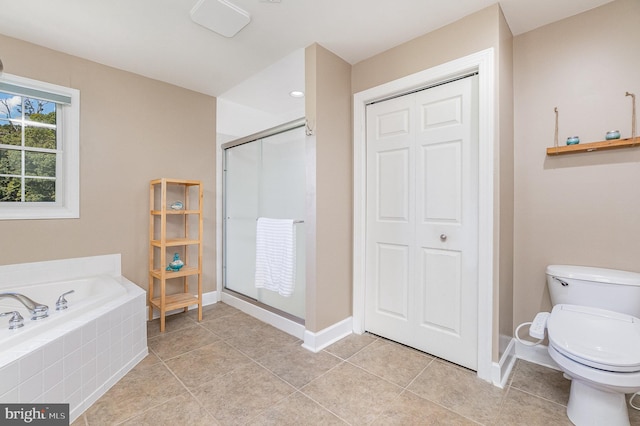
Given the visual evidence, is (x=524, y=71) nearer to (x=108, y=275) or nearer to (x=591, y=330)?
(x=591, y=330)

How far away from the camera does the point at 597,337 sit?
141 cm

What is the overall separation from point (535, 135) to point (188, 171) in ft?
10.1

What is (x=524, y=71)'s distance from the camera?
2.04 meters

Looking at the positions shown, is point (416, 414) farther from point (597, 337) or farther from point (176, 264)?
point (176, 264)

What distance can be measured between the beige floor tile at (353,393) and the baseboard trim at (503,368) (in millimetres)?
590

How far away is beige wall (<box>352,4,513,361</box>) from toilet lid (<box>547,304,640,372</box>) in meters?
0.31

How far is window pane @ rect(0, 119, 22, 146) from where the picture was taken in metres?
2.14

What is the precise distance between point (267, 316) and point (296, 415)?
124cm

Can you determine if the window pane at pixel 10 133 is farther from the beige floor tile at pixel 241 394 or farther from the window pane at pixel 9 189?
the beige floor tile at pixel 241 394

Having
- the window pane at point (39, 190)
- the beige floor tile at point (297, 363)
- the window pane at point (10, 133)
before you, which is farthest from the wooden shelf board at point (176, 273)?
the window pane at point (10, 133)

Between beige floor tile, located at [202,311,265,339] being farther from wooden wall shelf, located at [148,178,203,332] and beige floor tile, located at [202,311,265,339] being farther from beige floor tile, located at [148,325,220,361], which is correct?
wooden wall shelf, located at [148,178,203,332]

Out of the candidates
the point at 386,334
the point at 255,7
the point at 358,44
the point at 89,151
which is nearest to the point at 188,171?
the point at 89,151

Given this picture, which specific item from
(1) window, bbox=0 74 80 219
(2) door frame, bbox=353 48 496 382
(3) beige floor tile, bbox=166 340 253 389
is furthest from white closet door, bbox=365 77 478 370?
(1) window, bbox=0 74 80 219

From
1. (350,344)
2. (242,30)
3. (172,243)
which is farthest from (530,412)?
(242,30)
